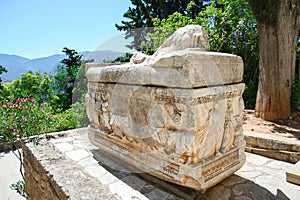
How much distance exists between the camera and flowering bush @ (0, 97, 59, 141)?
4.25 meters

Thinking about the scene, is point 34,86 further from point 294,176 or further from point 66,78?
point 294,176

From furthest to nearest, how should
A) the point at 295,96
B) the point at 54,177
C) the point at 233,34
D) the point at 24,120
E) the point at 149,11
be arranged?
the point at 149,11 < the point at 233,34 < the point at 295,96 < the point at 24,120 < the point at 54,177

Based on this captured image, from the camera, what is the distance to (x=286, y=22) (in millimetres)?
3828

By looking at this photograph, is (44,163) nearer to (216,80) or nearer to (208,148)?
(208,148)

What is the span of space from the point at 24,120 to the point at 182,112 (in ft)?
12.7

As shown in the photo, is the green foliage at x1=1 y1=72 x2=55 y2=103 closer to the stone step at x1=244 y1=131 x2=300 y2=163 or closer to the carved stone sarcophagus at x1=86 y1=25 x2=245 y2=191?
the carved stone sarcophagus at x1=86 y1=25 x2=245 y2=191

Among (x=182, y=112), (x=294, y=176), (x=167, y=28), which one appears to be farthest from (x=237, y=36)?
(x=182, y=112)

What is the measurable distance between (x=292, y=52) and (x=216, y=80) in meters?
3.30

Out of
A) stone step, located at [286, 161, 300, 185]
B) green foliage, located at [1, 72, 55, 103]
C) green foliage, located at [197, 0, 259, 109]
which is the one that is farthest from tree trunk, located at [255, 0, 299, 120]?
green foliage, located at [1, 72, 55, 103]

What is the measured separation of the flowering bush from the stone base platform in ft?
4.27

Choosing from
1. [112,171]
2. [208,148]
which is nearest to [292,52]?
[208,148]

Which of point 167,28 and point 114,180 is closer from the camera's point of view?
point 114,180

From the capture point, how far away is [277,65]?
3984mm

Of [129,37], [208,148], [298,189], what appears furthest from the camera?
[129,37]
